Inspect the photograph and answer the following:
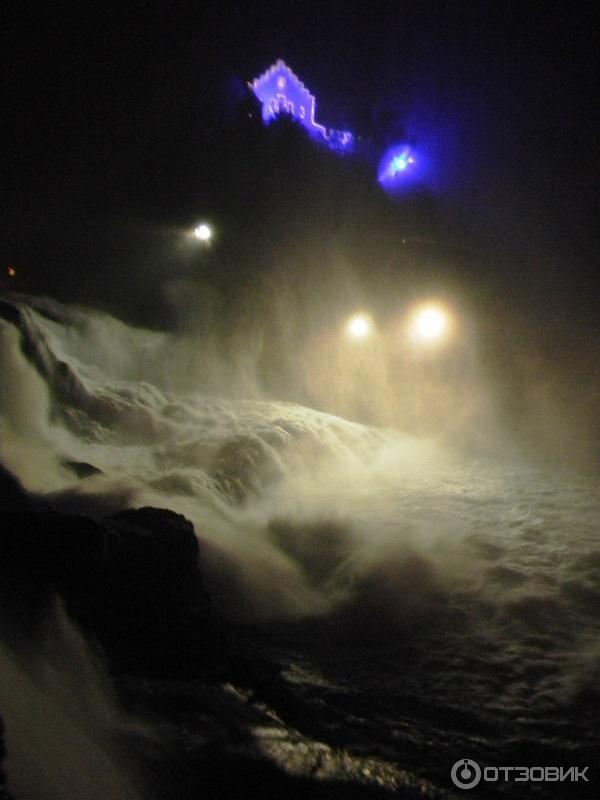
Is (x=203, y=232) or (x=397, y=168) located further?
(x=397, y=168)

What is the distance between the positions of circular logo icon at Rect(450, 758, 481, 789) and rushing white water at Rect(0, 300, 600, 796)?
2.20ft

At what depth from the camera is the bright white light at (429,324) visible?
62.0ft

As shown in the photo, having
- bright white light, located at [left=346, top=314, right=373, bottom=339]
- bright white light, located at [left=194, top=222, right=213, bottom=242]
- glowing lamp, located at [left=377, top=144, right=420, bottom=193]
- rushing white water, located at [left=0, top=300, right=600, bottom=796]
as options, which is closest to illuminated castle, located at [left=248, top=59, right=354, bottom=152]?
glowing lamp, located at [left=377, top=144, right=420, bottom=193]

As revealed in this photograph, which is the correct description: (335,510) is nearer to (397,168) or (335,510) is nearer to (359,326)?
(359,326)

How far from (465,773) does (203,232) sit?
2297cm

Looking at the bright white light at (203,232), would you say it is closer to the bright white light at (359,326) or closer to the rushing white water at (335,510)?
the rushing white water at (335,510)

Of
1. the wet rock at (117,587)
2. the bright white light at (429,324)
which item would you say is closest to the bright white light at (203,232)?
the bright white light at (429,324)

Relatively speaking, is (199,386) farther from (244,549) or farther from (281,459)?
(244,549)

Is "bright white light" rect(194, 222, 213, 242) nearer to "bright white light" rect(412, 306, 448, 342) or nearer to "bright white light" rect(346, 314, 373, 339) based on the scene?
"bright white light" rect(346, 314, 373, 339)

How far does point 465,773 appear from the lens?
2977mm

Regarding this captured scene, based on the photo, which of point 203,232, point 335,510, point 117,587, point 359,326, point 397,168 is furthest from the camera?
point 397,168

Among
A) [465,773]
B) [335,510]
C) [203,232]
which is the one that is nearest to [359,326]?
[203,232]

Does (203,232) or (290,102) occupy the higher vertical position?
(290,102)

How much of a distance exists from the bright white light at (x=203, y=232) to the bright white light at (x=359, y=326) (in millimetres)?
8900
